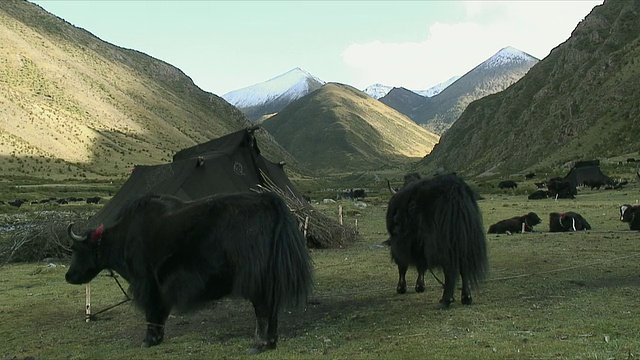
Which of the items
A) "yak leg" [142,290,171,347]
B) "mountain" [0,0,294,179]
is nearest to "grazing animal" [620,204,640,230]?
"yak leg" [142,290,171,347]

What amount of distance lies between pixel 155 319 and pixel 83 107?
9519 centimetres

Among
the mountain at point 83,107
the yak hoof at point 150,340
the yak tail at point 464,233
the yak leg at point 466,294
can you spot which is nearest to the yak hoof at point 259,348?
the yak hoof at point 150,340

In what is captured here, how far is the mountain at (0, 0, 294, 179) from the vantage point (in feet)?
242

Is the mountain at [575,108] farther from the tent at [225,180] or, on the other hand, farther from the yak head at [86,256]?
the yak head at [86,256]

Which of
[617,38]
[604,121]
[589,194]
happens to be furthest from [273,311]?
[617,38]

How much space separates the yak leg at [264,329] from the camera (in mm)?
6961

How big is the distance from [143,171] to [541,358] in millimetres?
17202

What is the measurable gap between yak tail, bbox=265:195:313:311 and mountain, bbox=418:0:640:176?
55682 mm

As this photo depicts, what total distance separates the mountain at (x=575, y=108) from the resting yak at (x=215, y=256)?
2201 inches

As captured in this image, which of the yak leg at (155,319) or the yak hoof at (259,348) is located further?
the yak leg at (155,319)

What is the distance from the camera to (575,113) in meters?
70.8

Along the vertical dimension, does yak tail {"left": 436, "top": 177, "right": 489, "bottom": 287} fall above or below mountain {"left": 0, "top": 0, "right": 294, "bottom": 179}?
below

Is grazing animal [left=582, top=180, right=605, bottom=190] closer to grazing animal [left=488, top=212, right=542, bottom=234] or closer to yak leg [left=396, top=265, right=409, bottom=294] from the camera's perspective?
grazing animal [left=488, top=212, right=542, bottom=234]

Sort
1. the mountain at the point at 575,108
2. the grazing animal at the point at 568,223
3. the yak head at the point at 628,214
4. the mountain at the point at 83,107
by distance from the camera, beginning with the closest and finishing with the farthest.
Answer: the yak head at the point at 628,214 → the grazing animal at the point at 568,223 → the mountain at the point at 575,108 → the mountain at the point at 83,107
